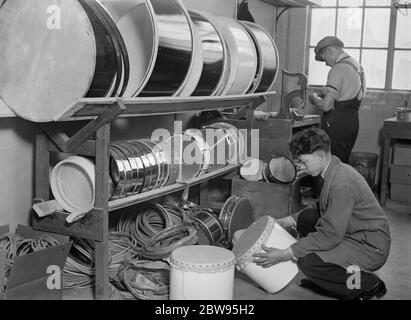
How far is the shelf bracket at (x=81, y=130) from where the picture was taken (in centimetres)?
303

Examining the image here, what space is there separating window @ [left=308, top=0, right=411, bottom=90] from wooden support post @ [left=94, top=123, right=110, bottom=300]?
4.75 metres

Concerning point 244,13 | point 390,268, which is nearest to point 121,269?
point 390,268

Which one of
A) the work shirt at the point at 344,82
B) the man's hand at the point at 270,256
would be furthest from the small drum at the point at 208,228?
the work shirt at the point at 344,82

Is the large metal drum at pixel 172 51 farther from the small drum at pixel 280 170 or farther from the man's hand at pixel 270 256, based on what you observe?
the small drum at pixel 280 170

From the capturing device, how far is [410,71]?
6.77 meters

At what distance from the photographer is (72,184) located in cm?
340

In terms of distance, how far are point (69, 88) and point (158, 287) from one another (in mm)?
1257

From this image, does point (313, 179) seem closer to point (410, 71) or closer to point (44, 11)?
point (410, 71)

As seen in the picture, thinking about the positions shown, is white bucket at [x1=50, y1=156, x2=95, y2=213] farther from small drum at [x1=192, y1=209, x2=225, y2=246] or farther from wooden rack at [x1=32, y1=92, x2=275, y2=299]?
small drum at [x1=192, y1=209, x2=225, y2=246]

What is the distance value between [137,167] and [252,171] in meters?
1.77

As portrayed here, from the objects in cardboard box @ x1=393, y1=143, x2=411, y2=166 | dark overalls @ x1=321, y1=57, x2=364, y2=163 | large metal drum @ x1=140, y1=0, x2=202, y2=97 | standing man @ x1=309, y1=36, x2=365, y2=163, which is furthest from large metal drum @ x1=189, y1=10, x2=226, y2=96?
cardboard box @ x1=393, y1=143, x2=411, y2=166

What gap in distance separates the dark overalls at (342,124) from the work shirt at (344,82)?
2.0 inches

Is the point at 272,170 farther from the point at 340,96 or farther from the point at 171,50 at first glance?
the point at 171,50

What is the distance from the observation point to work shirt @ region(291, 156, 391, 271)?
321cm
